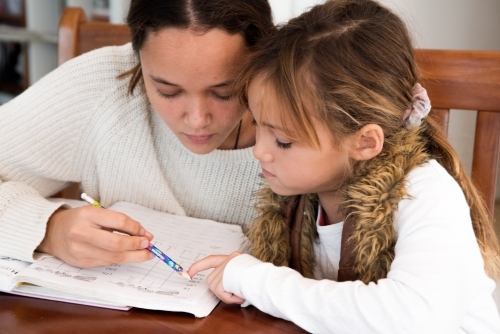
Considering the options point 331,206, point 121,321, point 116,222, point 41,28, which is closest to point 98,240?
point 116,222

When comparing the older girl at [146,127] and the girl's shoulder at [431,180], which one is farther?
the older girl at [146,127]

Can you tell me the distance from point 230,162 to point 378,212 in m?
0.48

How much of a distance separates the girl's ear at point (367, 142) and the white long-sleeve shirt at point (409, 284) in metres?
0.06

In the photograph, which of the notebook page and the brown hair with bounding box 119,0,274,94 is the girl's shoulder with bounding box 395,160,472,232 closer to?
the brown hair with bounding box 119,0,274,94

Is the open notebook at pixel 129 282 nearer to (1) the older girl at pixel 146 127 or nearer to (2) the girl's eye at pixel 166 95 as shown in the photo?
(1) the older girl at pixel 146 127

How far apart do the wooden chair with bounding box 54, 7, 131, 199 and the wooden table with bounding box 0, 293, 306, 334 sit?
85 centimetres

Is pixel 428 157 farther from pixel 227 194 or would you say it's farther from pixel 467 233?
pixel 227 194

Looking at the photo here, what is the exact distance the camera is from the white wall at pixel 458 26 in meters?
1.88

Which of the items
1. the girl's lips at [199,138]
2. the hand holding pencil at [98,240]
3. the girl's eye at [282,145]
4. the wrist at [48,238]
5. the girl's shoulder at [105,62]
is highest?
the girl's shoulder at [105,62]

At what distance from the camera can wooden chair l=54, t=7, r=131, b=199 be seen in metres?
1.57

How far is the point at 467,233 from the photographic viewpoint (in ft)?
2.73

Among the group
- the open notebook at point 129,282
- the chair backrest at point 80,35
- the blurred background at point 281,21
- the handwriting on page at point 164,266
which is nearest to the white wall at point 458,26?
Answer: the blurred background at point 281,21

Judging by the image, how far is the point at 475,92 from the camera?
1206 millimetres

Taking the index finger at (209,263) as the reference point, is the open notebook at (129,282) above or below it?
below
